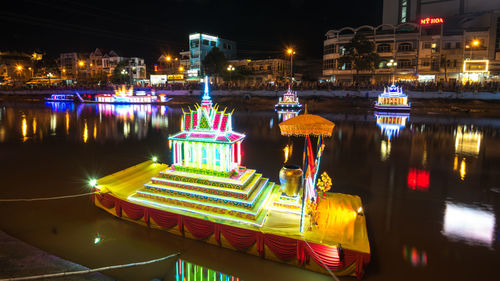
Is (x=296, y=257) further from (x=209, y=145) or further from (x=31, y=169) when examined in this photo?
(x=31, y=169)

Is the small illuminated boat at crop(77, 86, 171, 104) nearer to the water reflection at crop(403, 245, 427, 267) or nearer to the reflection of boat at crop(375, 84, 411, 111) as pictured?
the reflection of boat at crop(375, 84, 411, 111)

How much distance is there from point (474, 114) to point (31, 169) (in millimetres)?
39568

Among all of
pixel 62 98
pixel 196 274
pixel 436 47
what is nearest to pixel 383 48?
pixel 436 47

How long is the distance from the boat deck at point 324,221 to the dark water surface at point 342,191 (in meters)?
0.65

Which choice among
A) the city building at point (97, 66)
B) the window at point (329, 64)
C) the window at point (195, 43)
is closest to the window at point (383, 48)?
the window at point (329, 64)

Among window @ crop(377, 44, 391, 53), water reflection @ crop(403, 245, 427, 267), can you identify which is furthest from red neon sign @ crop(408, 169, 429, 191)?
window @ crop(377, 44, 391, 53)

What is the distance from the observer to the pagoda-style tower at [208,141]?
7.12m

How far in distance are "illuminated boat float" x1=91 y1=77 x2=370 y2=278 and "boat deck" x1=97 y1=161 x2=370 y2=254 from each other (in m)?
0.02

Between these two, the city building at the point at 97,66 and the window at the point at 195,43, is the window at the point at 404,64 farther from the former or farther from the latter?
the city building at the point at 97,66

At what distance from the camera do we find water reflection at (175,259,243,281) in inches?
221

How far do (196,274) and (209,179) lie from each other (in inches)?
87.0

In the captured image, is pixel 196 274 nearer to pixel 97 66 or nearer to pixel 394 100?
pixel 394 100

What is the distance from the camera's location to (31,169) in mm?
12094

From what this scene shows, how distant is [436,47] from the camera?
44906 mm
